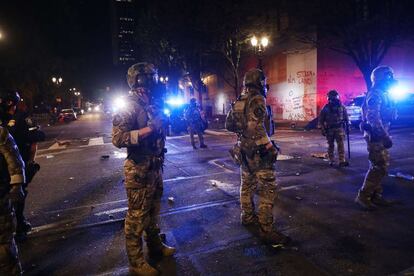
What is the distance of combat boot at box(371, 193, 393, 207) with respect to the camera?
17.5ft

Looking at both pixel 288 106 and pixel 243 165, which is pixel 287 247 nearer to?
pixel 243 165

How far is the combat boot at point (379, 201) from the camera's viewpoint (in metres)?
5.33

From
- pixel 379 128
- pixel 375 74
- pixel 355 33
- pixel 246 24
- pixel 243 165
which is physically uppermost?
pixel 246 24

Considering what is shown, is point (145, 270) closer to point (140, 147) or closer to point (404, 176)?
point (140, 147)

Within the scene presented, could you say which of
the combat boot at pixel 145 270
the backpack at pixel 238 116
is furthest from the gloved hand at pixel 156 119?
the combat boot at pixel 145 270

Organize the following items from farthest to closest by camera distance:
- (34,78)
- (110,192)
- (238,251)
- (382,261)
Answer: (34,78) < (110,192) < (238,251) < (382,261)

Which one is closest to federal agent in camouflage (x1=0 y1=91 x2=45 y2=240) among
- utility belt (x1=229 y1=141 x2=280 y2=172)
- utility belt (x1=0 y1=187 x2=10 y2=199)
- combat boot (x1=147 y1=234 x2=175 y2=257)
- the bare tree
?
utility belt (x1=0 y1=187 x2=10 y2=199)

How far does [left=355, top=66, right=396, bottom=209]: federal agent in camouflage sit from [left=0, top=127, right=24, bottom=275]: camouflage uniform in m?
4.63

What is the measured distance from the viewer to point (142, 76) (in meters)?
3.67

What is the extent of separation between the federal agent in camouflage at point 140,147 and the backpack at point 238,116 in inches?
45.9

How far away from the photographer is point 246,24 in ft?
74.6

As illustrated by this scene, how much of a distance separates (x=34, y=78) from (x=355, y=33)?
107 ft

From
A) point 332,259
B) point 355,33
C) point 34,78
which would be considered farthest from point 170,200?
point 34,78

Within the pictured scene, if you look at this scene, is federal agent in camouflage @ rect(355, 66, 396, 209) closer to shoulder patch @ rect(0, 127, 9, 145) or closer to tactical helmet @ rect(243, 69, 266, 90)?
tactical helmet @ rect(243, 69, 266, 90)
